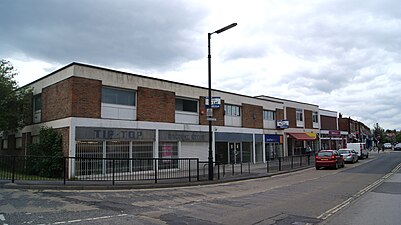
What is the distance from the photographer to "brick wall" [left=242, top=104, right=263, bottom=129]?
31.2 m

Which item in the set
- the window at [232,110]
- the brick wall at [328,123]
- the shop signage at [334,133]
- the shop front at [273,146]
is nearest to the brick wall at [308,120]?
the brick wall at [328,123]

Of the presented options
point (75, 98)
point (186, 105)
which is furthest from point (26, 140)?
point (186, 105)

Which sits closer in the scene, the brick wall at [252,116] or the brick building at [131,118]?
the brick building at [131,118]

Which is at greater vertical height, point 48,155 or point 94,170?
point 48,155

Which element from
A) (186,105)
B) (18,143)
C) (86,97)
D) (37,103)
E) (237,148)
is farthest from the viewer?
(237,148)

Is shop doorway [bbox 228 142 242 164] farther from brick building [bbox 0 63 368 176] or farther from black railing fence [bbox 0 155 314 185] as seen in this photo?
black railing fence [bbox 0 155 314 185]

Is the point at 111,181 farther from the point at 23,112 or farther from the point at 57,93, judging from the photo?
the point at 23,112

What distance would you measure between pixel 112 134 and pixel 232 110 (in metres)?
13.3

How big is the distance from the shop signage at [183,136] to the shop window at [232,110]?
4.00 metres

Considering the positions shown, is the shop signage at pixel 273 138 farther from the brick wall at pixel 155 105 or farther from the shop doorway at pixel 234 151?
the brick wall at pixel 155 105

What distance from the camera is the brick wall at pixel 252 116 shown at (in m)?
31.2

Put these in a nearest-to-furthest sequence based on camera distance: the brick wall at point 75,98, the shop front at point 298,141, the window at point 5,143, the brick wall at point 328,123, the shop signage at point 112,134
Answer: the brick wall at point 75,98
the shop signage at point 112,134
the window at point 5,143
the shop front at point 298,141
the brick wall at point 328,123

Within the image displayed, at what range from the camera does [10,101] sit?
21.5 metres

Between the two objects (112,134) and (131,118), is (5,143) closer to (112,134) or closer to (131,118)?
(112,134)
